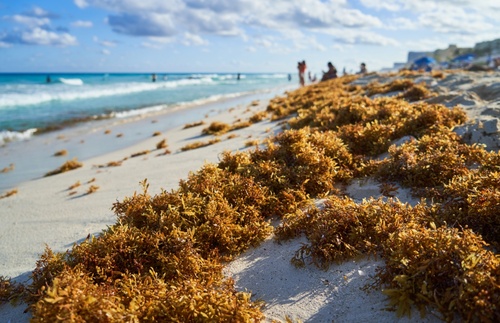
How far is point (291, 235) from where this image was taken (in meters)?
3.35

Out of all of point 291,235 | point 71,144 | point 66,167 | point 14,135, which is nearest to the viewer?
point 291,235

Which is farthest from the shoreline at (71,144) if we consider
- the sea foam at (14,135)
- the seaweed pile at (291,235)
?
the seaweed pile at (291,235)

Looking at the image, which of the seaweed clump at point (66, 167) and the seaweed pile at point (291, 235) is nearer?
the seaweed pile at point (291, 235)

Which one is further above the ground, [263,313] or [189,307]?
[189,307]

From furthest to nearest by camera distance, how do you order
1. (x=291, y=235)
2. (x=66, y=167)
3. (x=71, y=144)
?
(x=71, y=144), (x=66, y=167), (x=291, y=235)

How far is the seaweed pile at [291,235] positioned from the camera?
7.21 ft

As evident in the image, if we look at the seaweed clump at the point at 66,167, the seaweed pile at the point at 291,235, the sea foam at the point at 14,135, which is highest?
the seaweed pile at the point at 291,235

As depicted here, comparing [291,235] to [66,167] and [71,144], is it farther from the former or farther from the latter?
[71,144]

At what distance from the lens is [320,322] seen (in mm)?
2402

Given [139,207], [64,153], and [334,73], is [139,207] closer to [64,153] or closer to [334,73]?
[64,153]

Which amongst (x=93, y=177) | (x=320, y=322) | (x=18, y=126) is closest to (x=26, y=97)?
(x=18, y=126)

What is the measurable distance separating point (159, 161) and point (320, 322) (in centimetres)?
550

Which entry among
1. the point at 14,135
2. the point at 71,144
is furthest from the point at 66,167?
the point at 14,135

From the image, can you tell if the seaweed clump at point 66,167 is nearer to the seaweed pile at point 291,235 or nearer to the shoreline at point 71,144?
the shoreline at point 71,144
